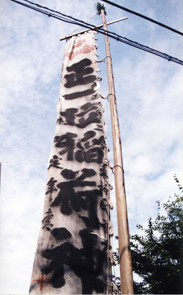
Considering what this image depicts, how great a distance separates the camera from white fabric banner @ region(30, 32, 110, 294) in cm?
338

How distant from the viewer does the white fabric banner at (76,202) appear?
133 inches

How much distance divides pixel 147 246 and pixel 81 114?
1656 centimetres

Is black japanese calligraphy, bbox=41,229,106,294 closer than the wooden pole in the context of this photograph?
Result: No

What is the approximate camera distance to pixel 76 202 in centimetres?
401

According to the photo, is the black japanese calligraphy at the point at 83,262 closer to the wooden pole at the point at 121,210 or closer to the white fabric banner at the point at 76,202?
the white fabric banner at the point at 76,202

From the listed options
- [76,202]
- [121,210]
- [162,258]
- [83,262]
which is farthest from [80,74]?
[162,258]

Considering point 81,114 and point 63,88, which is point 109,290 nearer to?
point 81,114

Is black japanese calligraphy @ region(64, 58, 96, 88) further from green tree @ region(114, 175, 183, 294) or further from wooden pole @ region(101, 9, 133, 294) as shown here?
green tree @ region(114, 175, 183, 294)

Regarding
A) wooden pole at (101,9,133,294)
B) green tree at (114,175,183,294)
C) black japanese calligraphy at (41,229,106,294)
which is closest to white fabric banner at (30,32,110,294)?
black japanese calligraphy at (41,229,106,294)

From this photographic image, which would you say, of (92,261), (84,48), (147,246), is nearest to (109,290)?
(92,261)

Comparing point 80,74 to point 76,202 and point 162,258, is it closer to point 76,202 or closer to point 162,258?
point 76,202

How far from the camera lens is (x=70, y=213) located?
3930 mm

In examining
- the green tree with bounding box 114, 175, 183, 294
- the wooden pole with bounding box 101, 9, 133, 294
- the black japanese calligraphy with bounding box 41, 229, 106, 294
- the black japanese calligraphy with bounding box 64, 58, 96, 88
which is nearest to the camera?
the wooden pole with bounding box 101, 9, 133, 294

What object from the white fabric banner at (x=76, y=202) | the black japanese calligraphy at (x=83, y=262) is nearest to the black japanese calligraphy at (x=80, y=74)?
the white fabric banner at (x=76, y=202)
